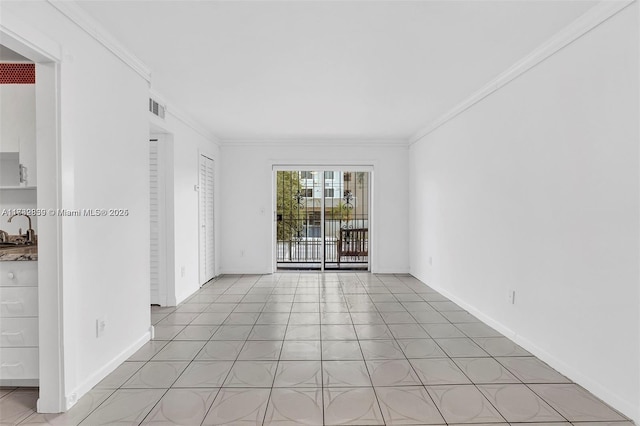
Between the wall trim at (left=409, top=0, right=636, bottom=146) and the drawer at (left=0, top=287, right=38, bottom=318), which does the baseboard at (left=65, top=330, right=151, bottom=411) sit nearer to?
the drawer at (left=0, top=287, right=38, bottom=318)

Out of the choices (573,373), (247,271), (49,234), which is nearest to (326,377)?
(573,373)

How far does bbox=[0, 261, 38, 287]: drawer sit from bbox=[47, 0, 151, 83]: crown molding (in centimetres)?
154

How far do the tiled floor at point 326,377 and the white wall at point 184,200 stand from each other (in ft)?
2.00

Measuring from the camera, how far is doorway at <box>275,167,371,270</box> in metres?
6.60

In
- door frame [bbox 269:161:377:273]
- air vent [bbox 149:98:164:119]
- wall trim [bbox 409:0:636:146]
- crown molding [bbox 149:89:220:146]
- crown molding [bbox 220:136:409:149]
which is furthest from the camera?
door frame [bbox 269:161:377:273]

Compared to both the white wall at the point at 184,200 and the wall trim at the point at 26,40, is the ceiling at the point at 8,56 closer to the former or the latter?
the wall trim at the point at 26,40

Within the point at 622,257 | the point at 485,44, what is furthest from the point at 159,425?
the point at 485,44

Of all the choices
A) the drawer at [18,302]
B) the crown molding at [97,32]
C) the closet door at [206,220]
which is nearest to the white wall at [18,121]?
the crown molding at [97,32]

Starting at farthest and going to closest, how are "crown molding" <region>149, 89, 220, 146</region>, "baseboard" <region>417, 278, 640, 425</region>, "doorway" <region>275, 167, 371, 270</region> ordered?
"doorway" <region>275, 167, 371, 270</region> < "crown molding" <region>149, 89, 220, 146</region> < "baseboard" <region>417, 278, 640, 425</region>

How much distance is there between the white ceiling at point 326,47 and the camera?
2180 millimetres

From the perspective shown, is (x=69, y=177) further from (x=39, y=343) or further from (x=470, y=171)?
(x=470, y=171)

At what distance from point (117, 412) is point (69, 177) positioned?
1.43 m

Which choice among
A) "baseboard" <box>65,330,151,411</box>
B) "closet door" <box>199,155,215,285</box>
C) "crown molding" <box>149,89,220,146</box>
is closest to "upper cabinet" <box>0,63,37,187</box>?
"crown molding" <box>149,89,220,146</box>

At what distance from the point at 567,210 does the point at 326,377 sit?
207 cm
